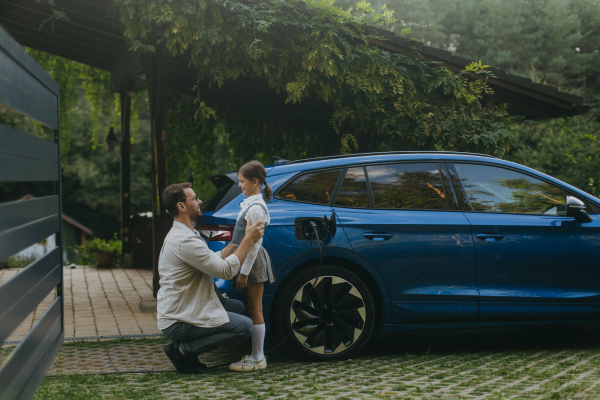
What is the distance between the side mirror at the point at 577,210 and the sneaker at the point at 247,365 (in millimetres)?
2743

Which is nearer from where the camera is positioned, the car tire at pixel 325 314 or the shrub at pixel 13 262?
the shrub at pixel 13 262

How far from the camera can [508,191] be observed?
4.89m

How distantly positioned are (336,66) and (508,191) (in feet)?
8.79

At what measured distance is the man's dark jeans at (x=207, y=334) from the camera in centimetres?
401

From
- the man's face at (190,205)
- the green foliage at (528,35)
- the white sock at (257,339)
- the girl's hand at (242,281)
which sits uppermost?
the green foliage at (528,35)

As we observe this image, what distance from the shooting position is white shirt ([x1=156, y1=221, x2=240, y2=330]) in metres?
3.91

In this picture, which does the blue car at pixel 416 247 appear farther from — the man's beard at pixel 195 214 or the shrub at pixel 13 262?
the shrub at pixel 13 262

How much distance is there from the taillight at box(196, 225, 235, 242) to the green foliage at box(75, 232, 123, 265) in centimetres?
870

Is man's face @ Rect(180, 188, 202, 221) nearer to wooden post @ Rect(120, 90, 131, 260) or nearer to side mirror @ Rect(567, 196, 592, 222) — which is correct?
side mirror @ Rect(567, 196, 592, 222)

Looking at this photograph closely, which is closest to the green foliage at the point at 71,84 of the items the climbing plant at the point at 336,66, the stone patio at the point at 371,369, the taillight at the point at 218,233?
the climbing plant at the point at 336,66

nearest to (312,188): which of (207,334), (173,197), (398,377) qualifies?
(173,197)

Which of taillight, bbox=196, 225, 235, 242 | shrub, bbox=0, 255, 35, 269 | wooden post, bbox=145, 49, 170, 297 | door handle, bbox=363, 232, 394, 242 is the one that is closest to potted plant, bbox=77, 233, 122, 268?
wooden post, bbox=145, 49, 170, 297

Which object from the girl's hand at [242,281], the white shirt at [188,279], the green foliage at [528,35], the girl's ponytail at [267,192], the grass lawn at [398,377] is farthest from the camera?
the green foliage at [528,35]

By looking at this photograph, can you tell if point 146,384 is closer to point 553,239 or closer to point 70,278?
point 553,239
